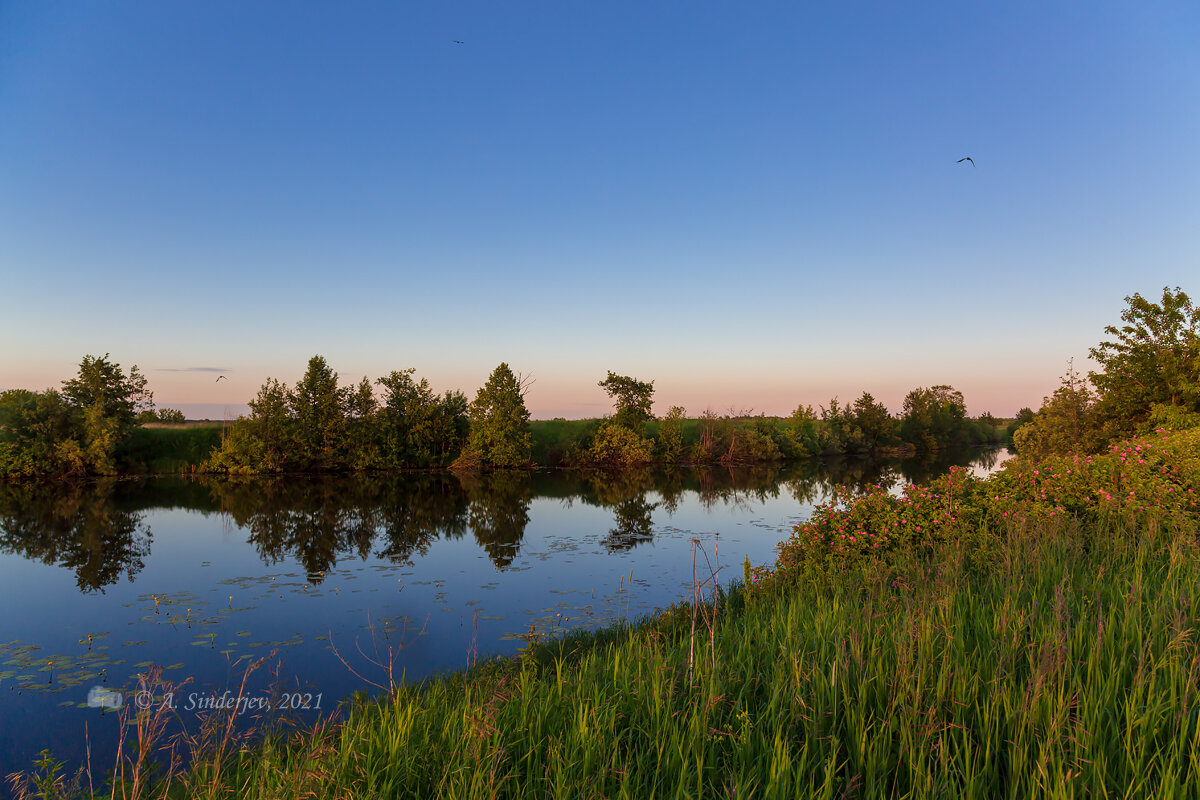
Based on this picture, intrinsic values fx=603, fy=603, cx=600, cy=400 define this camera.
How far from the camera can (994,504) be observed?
10.3m

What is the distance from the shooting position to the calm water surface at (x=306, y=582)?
8.95 m

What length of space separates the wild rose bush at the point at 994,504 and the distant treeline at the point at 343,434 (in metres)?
40.1

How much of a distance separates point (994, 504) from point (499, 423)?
136 feet

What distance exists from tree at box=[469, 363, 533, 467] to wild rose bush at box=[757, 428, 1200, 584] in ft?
130

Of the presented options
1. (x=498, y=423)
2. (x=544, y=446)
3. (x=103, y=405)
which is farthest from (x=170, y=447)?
(x=544, y=446)

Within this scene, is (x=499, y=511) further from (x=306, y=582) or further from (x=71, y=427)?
(x=71, y=427)

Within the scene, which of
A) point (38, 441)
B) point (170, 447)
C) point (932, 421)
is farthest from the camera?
point (932, 421)

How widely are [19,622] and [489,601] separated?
9.01 m

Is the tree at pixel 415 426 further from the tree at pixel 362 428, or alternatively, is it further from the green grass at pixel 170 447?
the green grass at pixel 170 447

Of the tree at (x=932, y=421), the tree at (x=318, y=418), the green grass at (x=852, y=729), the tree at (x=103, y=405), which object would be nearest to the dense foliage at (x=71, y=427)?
the tree at (x=103, y=405)

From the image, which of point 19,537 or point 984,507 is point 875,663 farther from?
point 19,537

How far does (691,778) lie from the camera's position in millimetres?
2977

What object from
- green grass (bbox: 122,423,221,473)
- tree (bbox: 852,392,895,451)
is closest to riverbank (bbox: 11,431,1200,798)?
green grass (bbox: 122,423,221,473)

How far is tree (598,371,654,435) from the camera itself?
56.8 meters
